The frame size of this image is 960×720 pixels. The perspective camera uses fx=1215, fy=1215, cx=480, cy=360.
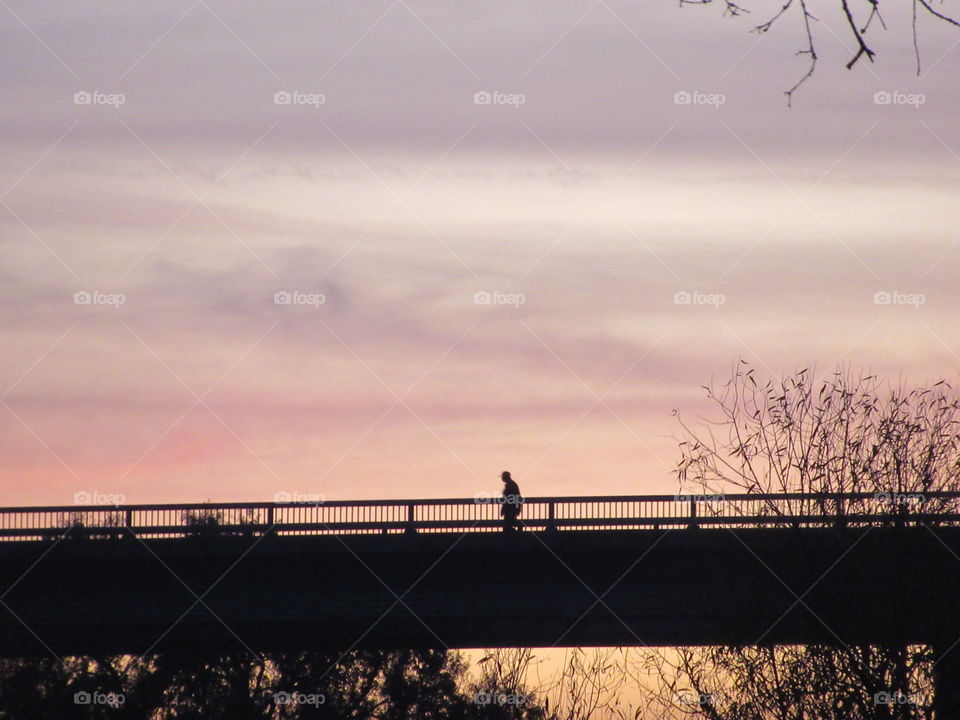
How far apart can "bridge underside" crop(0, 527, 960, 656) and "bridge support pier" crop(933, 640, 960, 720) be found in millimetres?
8767

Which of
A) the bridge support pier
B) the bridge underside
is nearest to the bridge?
the bridge underside

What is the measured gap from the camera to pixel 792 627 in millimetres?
16578

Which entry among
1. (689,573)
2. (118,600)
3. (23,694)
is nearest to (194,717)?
(23,694)

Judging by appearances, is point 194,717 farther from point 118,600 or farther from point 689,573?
point 689,573

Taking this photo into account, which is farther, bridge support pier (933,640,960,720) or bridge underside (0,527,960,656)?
bridge underside (0,527,960,656)

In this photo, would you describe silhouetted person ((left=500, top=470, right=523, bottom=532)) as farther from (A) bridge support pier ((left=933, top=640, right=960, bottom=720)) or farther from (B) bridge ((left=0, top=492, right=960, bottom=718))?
(A) bridge support pier ((left=933, top=640, right=960, bottom=720))

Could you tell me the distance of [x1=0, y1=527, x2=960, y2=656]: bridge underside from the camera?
83.7 feet

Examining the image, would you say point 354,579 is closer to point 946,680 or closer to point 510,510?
point 510,510

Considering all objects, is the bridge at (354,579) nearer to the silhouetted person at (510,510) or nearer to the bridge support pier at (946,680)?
the silhouetted person at (510,510)

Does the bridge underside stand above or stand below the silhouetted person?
below

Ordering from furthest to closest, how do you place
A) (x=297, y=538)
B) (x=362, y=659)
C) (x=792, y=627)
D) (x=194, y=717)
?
1. (x=362, y=659)
2. (x=194, y=717)
3. (x=297, y=538)
4. (x=792, y=627)

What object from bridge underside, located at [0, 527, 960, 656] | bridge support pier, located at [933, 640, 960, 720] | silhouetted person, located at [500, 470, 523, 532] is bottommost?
bridge support pier, located at [933, 640, 960, 720]

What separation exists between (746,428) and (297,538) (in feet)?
37.5

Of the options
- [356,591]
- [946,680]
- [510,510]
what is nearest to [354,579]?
[356,591]
